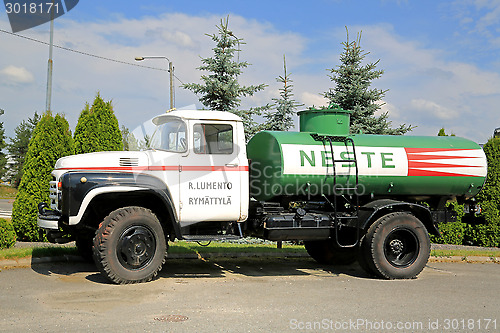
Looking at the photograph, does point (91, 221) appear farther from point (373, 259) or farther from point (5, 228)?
point (373, 259)

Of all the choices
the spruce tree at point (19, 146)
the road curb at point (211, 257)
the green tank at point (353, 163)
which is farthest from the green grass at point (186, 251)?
the spruce tree at point (19, 146)

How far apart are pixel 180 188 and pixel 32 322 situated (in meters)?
3.19

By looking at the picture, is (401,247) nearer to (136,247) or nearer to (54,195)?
(136,247)

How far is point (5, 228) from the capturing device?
10141mm

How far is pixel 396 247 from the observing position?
9.00 metres

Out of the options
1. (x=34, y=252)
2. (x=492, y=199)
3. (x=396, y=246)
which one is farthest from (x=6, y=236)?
(x=492, y=199)

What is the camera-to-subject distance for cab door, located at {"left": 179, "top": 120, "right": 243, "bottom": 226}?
8.09 m

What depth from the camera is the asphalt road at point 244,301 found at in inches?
218

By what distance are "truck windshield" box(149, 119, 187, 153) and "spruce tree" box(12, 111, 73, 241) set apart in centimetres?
458

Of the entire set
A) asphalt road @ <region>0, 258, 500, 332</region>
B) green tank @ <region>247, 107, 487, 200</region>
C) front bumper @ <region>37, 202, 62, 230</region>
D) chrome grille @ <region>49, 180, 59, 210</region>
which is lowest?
asphalt road @ <region>0, 258, 500, 332</region>

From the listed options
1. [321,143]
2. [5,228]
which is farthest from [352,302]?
[5,228]

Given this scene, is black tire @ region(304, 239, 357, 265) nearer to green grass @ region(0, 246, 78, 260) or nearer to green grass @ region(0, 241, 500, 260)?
green grass @ region(0, 241, 500, 260)

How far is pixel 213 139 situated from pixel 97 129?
5304 millimetres

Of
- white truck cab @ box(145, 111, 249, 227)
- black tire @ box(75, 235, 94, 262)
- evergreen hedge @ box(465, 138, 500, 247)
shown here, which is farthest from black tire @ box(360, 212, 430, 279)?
evergreen hedge @ box(465, 138, 500, 247)
